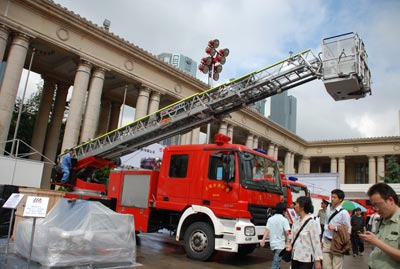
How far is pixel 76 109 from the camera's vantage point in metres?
Result: 20.7

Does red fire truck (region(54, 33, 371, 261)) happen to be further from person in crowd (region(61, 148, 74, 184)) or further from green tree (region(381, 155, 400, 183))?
green tree (region(381, 155, 400, 183))

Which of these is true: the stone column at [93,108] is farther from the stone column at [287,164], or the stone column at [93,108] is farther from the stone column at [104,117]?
the stone column at [287,164]

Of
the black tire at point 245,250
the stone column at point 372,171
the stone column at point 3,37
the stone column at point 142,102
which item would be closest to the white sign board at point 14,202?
the black tire at point 245,250

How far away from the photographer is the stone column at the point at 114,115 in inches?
1238

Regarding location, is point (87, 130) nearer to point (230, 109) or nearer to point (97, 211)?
point (230, 109)

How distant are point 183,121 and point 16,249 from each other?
20.2ft

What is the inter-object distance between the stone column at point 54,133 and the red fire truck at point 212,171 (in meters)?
14.2

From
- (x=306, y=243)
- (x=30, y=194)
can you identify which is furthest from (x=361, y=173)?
(x=306, y=243)

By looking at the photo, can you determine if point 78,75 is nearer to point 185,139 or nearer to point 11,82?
point 11,82

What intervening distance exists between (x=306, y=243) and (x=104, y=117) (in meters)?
27.9

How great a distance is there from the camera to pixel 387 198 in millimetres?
3117

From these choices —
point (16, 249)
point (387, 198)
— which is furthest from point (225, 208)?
point (387, 198)

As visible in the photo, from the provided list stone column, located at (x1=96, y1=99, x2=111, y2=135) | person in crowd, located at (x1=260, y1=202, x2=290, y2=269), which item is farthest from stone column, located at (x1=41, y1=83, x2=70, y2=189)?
person in crowd, located at (x1=260, y1=202, x2=290, y2=269)

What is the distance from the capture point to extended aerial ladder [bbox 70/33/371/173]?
977cm
